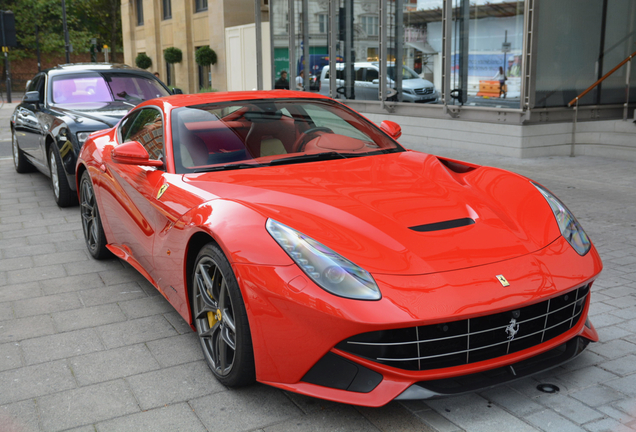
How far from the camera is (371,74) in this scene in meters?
15.6

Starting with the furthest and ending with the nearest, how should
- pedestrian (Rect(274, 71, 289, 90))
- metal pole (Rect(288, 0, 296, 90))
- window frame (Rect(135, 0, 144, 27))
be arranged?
window frame (Rect(135, 0, 144, 27)) → pedestrian (Rect(274, 71, 289, 90)) → metal pole (Rect(288, 0, 296, 90))

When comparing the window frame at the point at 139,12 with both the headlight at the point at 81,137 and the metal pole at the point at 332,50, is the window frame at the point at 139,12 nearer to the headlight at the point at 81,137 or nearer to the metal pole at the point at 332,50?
the metal pole at the point at 332,50

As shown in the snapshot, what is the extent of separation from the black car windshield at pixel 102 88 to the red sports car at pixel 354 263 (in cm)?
488

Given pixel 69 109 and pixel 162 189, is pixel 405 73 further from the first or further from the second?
pixel 162 189

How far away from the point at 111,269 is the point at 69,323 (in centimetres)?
118

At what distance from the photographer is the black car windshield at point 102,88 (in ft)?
27.7

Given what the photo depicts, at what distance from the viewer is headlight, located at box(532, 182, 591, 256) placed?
121 inches

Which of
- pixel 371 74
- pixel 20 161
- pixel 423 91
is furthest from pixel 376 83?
pixel 20 161

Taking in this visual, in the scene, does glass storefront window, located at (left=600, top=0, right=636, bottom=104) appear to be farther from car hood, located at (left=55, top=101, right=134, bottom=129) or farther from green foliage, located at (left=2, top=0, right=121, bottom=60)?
green foliage, located at (left=2, top=0, right=121, bottom=60)

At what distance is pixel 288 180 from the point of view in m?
3.43

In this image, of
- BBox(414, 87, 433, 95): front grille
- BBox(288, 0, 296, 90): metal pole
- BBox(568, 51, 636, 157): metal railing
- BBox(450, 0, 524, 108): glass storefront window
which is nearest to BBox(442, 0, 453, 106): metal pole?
BBox(450, 0, 524, 108): glass storefront window

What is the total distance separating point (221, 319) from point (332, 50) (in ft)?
49.2

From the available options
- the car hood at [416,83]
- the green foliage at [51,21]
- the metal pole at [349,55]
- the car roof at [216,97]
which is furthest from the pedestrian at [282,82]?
the green foliage at [51,21]

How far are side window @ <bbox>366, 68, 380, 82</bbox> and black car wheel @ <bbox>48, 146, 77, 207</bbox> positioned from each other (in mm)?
9316
